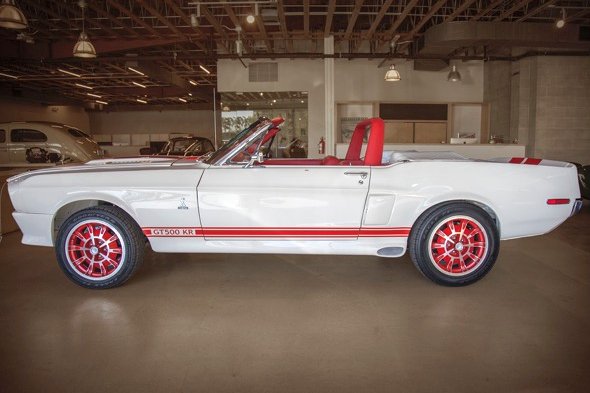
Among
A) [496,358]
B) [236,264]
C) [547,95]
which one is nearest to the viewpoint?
[496,358]

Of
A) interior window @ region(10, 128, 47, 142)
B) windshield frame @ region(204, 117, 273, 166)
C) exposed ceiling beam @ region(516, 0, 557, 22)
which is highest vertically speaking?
exposed ceiling beam @ region(516, 0, 557, 22)

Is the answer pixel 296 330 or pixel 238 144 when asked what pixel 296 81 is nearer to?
pixel 238 144

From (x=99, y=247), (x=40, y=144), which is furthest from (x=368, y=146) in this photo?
(x=40, y=144)

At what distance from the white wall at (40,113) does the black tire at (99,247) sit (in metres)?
21.7

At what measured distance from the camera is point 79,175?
3465 mm

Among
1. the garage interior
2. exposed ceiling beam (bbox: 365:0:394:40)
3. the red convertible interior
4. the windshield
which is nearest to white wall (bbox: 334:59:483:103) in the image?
exposed ceiling beam (bbox: 365:0:394:40)

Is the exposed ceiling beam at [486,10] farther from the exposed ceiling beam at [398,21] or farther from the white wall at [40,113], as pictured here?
the white wall at [40,113]

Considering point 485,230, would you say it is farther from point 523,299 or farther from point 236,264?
point 236,264

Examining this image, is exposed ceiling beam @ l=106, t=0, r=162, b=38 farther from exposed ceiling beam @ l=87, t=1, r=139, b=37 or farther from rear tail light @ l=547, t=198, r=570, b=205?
rear tail light @ l=547, t=198, r=570, b=205

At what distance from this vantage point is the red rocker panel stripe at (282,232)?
3.38 metres

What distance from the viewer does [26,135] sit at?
11898 mm

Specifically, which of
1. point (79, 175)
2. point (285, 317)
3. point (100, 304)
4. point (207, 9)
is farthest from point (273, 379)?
point (207, 9)

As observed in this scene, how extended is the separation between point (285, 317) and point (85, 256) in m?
1.71

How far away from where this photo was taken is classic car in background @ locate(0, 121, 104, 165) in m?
11.6
